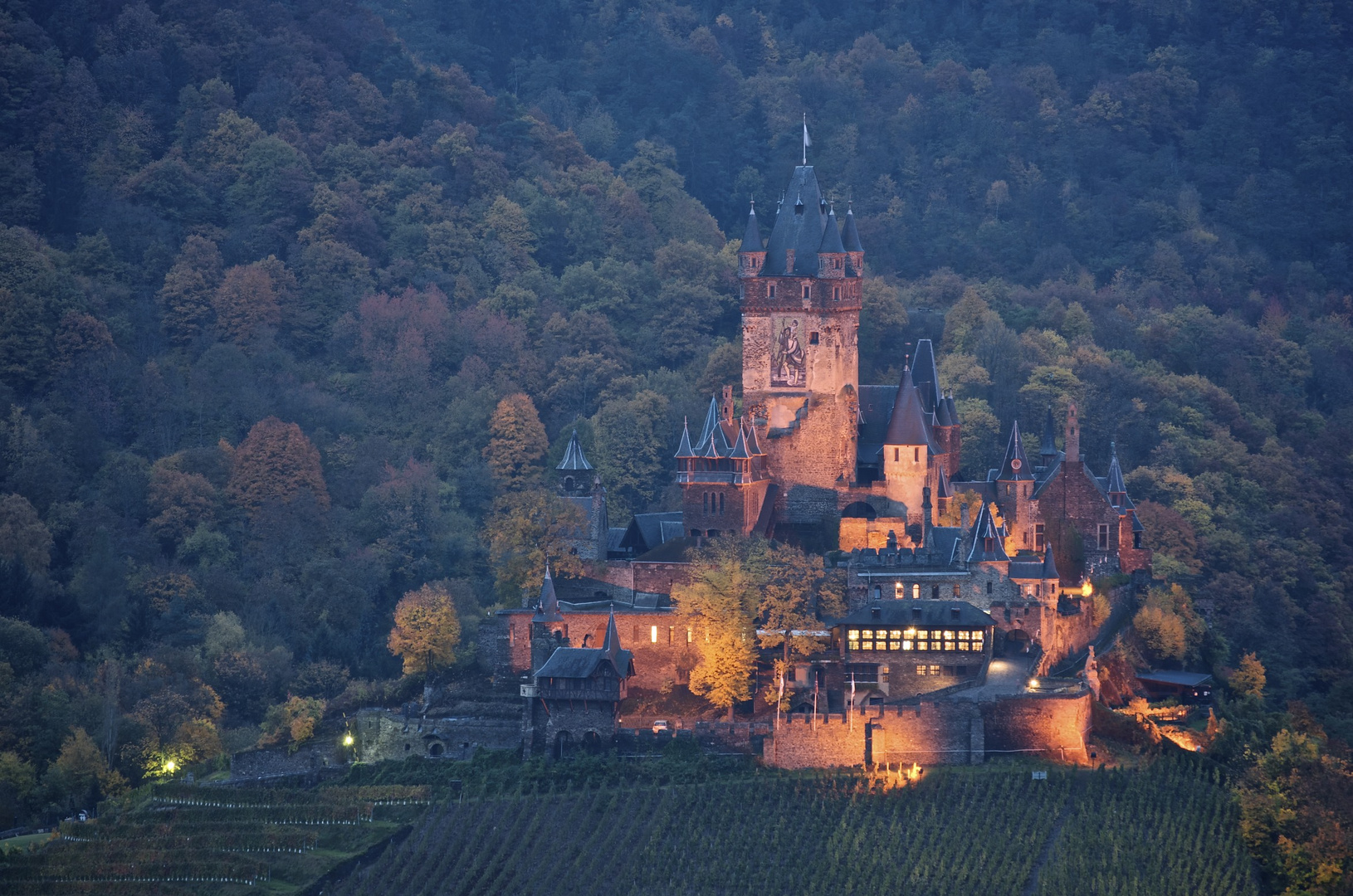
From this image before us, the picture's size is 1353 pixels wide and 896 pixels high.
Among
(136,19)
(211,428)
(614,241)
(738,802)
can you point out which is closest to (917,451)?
(738,802)

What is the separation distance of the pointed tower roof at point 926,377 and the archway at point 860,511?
585 centimetres

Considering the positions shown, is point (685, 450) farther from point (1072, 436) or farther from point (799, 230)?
point (1072, 436)

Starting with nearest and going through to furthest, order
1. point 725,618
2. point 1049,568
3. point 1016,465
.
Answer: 1. point 725,618
2. point 1049,568
3. point 1016,465

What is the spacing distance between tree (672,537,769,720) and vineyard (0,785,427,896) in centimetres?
1053

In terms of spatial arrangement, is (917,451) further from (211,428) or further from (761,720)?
(211,428)

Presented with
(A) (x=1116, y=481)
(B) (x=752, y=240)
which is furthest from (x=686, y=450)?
(A) (x=1116, y=481)

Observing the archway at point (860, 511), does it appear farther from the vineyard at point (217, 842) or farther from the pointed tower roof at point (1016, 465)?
the vineyard at point (217, 842)

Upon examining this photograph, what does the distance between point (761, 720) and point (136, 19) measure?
230 ft

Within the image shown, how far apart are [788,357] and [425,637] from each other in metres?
17.3

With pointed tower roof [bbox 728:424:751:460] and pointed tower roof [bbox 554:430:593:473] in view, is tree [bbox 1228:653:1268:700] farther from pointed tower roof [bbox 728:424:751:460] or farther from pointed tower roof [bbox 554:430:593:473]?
pointed tower roof [bbox 554:430:593:473]

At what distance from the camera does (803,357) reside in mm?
95625

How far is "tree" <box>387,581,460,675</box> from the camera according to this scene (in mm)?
92250

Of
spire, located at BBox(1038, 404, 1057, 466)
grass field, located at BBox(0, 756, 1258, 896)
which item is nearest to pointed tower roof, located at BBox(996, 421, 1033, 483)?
spire, located at BBox(1038, 404, 1057, 466)

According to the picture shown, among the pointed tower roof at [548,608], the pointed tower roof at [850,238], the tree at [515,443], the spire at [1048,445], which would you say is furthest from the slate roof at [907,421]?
the tree at [515,443]
